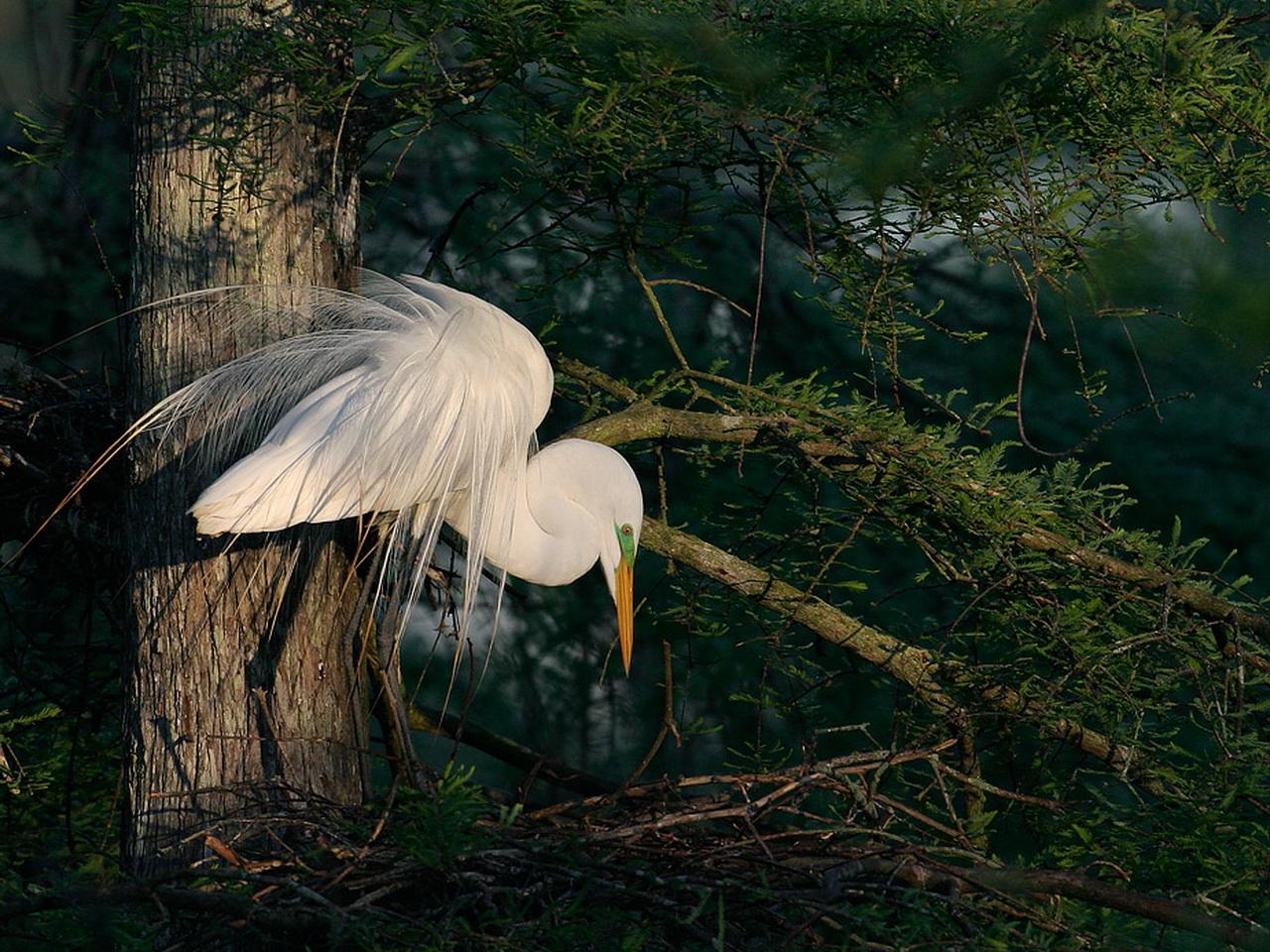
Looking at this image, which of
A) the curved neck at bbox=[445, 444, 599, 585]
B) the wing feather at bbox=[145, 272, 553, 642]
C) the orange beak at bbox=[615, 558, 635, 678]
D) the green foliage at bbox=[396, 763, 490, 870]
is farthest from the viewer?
the orange beak at bbox=[615, 558, 635, 678]

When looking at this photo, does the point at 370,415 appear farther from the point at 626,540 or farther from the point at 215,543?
the point at 626,540

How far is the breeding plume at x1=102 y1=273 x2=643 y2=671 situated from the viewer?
1.75 metres

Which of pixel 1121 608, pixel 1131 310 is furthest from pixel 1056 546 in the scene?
pixel 1131 310

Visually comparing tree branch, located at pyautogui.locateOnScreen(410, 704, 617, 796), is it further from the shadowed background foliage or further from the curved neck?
the curved neck

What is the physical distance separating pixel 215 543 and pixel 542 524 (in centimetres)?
59

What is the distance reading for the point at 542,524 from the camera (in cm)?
219

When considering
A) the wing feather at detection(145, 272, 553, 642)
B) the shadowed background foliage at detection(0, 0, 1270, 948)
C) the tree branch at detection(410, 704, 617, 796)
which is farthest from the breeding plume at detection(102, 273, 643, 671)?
the tree branch at detection(410, 704, 617, 796)

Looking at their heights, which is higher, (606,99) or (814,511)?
(606,99)

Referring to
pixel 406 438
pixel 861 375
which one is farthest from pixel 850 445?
pixel 406 438

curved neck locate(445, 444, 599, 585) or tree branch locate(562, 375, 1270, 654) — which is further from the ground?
tree branch locate(562, 375, 1270, 654)

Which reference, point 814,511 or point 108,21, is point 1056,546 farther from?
point 108,21

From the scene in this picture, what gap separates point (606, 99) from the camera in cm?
149

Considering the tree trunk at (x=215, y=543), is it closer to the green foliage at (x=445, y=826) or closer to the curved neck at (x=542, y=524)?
the curved neck at (x=542, y=524)

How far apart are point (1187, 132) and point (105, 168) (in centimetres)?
229
